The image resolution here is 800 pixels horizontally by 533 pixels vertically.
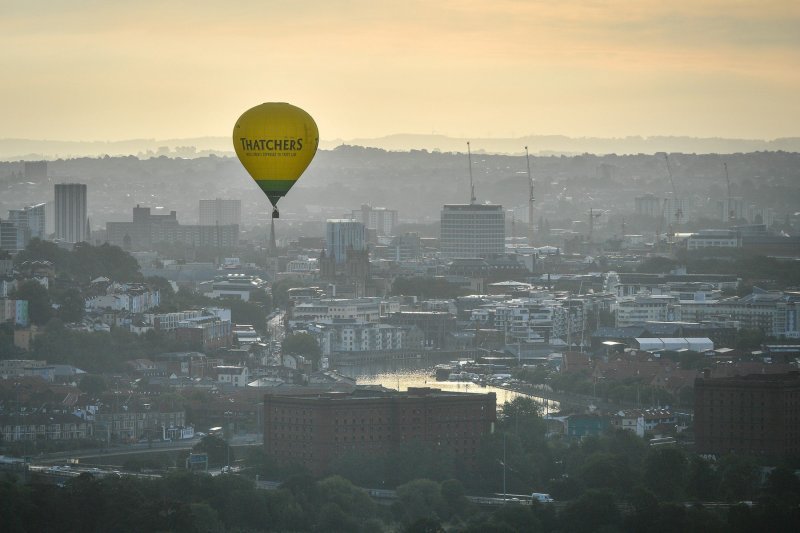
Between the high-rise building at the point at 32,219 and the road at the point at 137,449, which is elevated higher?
the high-rise building at the point at 32,219

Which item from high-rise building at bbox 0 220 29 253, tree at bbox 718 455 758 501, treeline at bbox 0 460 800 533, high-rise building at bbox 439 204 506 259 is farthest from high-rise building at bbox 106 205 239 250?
treeline at bbox 0 460 800 533

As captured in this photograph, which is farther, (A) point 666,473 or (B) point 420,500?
(A) point 666,473

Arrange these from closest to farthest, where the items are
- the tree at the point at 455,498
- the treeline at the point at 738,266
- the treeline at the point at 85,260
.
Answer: the tree at the point at 455,498
the treeline at the point at 85,260
the treeline at the point at 738,266

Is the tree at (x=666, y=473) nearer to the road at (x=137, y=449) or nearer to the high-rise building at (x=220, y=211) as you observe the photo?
the road at (x=137, y=449)

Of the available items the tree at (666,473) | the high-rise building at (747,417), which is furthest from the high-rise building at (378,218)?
the tree at (666,473)

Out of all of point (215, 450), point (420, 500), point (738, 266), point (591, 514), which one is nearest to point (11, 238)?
point (738, 266)

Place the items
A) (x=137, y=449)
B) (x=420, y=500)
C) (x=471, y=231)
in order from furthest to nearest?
1. (x=471, y=231)
2. (x=137, y=449)
3. (x=420, y=500)

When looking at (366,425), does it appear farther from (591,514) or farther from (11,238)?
(11,238)
